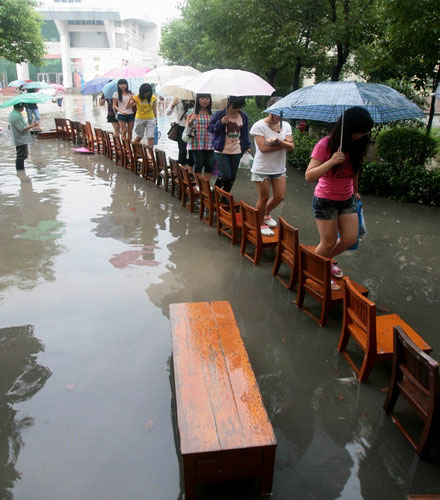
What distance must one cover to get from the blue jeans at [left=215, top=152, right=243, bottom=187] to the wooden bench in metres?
4.08

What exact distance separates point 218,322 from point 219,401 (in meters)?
0.96

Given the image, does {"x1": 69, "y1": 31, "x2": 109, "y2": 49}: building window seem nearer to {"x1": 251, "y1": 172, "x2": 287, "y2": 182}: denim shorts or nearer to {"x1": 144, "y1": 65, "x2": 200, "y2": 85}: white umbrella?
{"x1": 144, "y1": 65, "x2": 200, "y2": 85}: white umbrella

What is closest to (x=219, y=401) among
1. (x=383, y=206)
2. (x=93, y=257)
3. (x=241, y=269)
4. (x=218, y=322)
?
(x=218, y=322)

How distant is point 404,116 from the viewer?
4875mm

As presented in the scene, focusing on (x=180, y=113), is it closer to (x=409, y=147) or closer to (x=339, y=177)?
(x=409, y=147)

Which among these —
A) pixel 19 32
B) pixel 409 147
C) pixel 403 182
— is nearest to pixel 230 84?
pixel 403 182

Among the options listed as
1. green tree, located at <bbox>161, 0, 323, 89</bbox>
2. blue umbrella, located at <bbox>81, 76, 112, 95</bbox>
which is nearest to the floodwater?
green tree, located at <bbox>161, 0, 323, 89</bbox>

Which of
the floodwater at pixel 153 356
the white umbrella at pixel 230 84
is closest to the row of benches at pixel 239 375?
the floodwater at pixel 153 356

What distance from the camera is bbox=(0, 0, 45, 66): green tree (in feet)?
65.6

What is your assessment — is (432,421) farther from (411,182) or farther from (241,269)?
(411,182)

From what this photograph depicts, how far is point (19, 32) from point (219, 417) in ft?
76.6

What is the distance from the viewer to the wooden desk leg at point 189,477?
2.22 metres

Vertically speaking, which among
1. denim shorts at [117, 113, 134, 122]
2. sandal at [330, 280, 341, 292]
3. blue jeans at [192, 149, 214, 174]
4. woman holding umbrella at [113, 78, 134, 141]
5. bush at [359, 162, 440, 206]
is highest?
woman holding umbrella at [113, 78, 134, 141]

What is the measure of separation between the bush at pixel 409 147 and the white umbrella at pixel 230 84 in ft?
11.5
